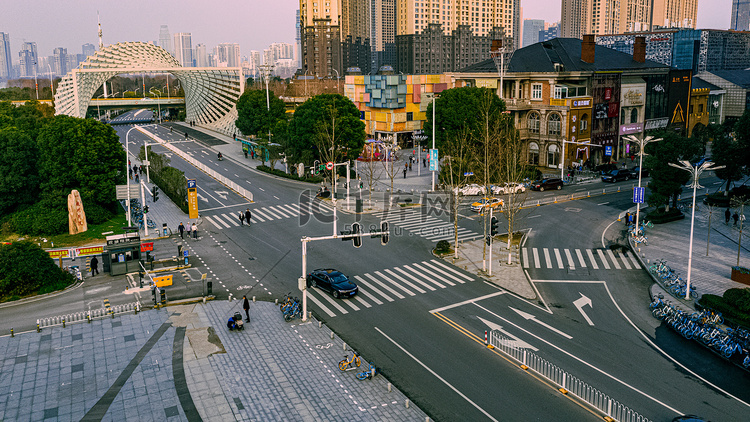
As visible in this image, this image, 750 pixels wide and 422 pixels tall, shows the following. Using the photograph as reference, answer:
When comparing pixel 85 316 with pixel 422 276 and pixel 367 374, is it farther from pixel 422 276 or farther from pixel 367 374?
pixel 422 276

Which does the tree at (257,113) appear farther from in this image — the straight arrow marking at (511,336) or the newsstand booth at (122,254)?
the straight arrow marking at (511,336)

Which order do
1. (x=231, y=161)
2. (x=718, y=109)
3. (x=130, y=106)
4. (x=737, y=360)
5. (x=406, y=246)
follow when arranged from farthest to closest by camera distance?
(x=130, y=106) < (x=718, y=109) < (x=231, y=161) < (x=406, y=246) < (x=737, y=360)

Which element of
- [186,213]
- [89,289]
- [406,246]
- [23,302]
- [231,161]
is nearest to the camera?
[23,302]

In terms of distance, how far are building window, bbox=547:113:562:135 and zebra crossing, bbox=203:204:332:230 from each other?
124ft

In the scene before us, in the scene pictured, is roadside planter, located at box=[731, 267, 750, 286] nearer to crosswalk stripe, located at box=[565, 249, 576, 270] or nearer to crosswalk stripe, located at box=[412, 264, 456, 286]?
crosswalk stripe, located at box=[565, 249, 576, 270]

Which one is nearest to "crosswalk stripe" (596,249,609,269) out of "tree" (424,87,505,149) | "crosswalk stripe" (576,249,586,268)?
"crosswalk stripe" (576,249,586,268)

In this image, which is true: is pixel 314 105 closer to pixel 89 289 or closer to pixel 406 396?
pixel 89 289

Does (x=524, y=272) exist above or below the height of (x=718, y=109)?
below

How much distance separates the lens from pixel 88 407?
2320cm

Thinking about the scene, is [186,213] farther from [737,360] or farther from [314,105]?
[737,360]

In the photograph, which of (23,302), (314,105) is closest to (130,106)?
(314,105)

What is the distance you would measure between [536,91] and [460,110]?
1651 centimetres

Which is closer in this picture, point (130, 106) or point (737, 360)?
point (737, 360)

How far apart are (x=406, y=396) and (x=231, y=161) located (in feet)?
226
